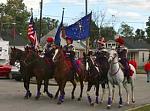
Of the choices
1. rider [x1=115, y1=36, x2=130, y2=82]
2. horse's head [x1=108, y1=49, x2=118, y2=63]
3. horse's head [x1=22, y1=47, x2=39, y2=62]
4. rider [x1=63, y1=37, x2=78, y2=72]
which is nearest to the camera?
horse's head [x1=108, y1=49, x2=118, y2=63]

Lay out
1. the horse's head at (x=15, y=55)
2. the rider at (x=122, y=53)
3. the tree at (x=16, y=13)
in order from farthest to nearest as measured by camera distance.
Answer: the tree at (x=16, y=13) < the horse's head at (x=15, y=55) < the rider at (x=122, y=53)

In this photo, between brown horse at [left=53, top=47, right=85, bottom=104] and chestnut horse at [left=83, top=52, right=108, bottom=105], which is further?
brown horse at [left=53, top=47, right=85, bottom=104]

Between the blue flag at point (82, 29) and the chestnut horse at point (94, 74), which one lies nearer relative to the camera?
the chestnut horse at point (94, 74)

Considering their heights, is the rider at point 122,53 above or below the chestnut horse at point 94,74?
above

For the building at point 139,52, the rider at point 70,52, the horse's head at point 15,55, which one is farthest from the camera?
the building at point 139,52

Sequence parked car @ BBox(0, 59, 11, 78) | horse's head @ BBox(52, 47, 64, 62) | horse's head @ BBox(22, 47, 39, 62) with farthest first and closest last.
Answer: parked car @ BBox(0, 59, 11, 78) < horse's head @ BBox(22, 47, 39, 62) < horse's head @ BBox(52, 47, 64, 62)

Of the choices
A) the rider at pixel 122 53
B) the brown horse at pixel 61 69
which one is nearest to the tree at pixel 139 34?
the brown horse at pixel 61 69

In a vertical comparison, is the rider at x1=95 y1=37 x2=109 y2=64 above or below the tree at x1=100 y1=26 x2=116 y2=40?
below

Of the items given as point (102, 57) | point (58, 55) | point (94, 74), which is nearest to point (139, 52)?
Answer: point (102, 57)

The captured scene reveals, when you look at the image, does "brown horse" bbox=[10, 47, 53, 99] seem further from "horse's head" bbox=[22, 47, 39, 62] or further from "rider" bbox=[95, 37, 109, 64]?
"rider" bbox=[95, 37, 109, 64]

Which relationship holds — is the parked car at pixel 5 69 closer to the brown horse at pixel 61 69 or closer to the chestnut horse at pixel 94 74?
the brown horse at pixel 61 69

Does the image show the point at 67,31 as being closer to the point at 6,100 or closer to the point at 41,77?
the point at 41,77

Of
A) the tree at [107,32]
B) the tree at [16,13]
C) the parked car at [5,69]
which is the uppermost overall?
the tree at [16,13]

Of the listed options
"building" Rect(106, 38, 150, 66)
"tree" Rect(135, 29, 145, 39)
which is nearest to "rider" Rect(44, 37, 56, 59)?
"building" Rect(106, 38, 150, 66)
